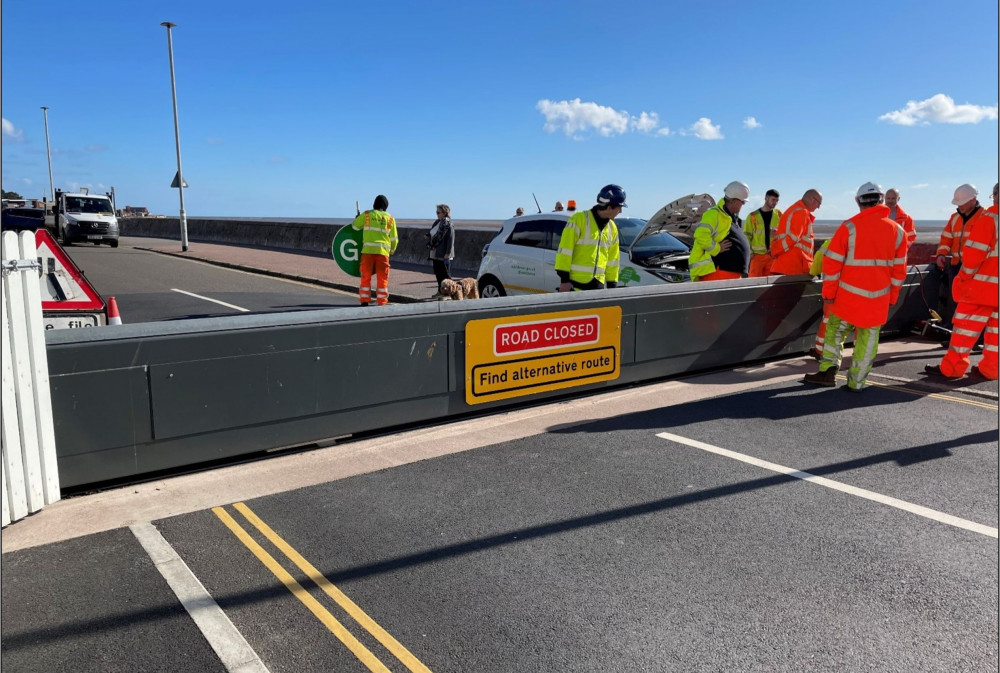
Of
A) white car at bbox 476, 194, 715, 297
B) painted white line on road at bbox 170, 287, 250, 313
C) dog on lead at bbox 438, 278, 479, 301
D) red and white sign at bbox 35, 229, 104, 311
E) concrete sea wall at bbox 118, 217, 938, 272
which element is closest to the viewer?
red and white sign at bbox 35, 229, 104, 311

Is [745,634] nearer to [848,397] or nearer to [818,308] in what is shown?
[848,397]

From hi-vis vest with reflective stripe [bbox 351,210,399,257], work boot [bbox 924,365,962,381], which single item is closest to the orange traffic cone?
hi-vis vest with reflective stripe [bbox 351,210,399,257]

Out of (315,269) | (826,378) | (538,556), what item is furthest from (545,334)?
(315,269)

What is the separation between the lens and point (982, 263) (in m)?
7.55

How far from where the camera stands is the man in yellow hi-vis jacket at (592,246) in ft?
23.0

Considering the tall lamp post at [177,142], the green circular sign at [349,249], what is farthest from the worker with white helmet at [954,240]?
the tall lamp post at [177,142]

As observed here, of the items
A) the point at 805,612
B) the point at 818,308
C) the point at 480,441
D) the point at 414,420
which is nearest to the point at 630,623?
the point at 805,612

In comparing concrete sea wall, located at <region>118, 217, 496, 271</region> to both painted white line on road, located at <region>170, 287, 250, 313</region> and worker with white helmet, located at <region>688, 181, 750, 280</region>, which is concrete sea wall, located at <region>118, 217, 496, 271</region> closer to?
painted white line on road, located at <region>170, 287, 250, 313</region>

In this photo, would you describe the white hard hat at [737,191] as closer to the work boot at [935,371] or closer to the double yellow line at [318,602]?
the work boot at [935,371]

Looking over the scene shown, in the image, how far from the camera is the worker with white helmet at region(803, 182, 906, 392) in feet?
22.4

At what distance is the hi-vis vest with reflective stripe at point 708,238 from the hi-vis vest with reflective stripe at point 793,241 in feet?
3.94

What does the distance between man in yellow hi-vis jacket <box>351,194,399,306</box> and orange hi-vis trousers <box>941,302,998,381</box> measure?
24.7 ft

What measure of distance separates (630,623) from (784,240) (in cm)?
707

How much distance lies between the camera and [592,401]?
6.73 metres
